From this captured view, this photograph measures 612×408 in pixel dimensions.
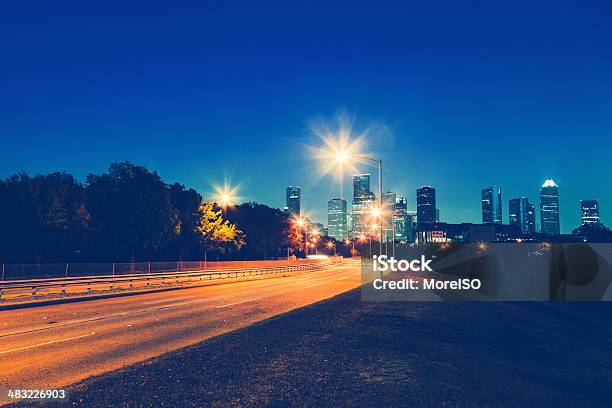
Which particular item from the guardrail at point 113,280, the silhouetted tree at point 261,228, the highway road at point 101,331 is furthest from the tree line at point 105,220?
the highway road at point 101,331

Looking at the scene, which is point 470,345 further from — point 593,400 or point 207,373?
point 207,373

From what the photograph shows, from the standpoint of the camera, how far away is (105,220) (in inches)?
2443

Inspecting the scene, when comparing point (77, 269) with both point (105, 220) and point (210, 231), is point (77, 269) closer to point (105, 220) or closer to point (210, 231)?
point (105, 220)

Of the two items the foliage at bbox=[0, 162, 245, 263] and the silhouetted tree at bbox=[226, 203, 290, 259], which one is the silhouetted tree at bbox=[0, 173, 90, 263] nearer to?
the foliage at bbox=[0, 162, 245, 263]

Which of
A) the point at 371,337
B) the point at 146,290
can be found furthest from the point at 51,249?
the point at 371,337

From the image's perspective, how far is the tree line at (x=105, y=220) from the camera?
2087 inches

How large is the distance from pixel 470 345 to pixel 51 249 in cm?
5907

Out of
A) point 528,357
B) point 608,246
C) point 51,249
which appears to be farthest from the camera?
point 608,246

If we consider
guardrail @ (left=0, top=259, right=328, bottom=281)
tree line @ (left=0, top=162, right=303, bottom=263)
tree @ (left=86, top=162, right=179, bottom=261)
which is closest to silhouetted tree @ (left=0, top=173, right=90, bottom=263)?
tree line @ (left=0, top=162, right=303, bottom=263)

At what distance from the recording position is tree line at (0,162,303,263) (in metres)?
53.0

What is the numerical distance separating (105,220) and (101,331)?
5155 cm

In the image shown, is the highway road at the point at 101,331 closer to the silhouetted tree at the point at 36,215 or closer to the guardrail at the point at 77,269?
the guardrail at the point at 77,269

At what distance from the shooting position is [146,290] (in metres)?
31.3

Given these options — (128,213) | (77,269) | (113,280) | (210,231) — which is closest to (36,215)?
(128,213)
